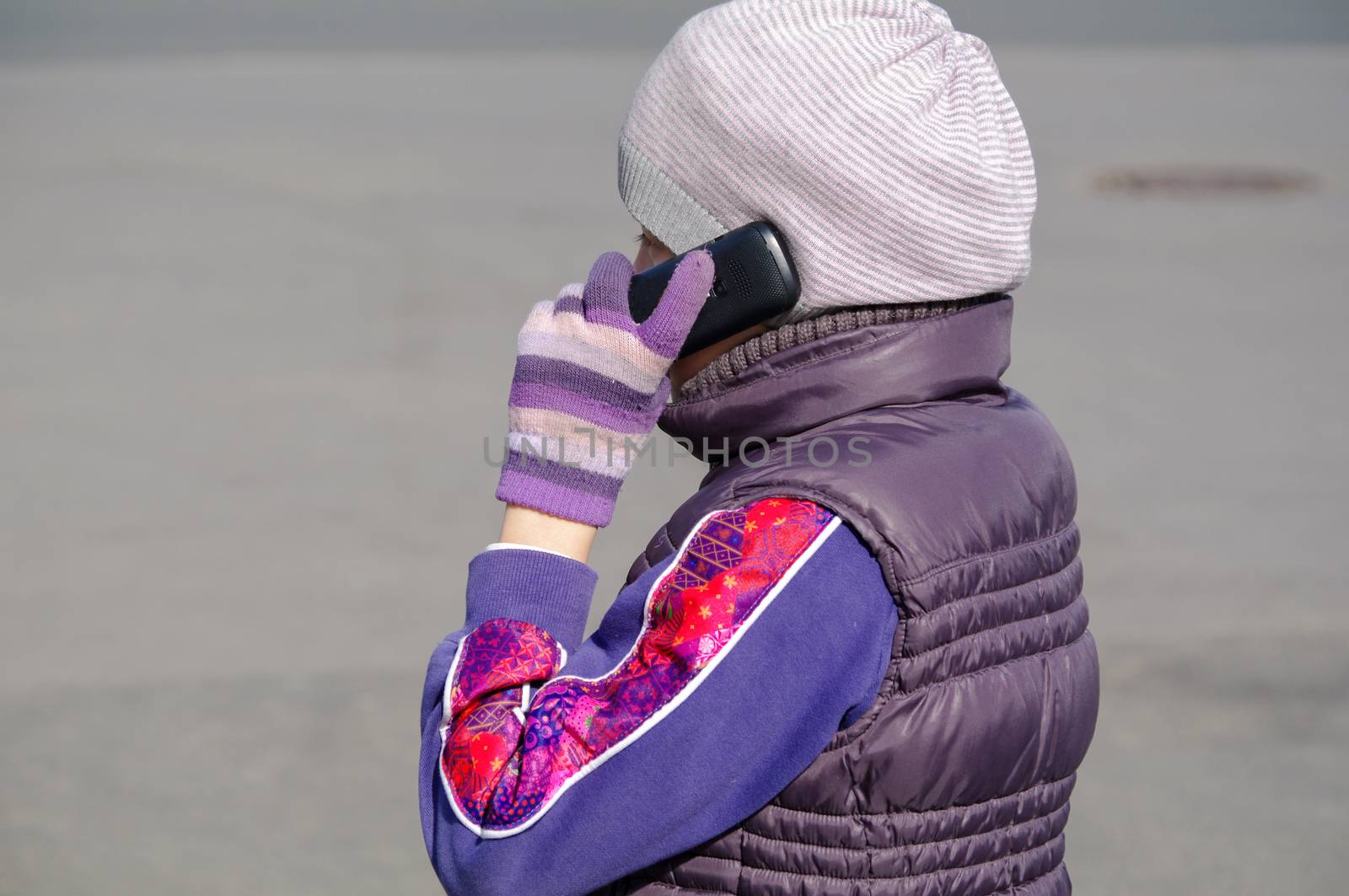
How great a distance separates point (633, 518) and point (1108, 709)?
1.97 m

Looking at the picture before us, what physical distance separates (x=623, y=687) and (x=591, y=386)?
0.33m

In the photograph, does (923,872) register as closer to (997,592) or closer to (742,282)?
(997,592)

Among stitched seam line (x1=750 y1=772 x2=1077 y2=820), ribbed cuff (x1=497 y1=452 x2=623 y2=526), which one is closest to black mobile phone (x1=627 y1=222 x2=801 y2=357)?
ribbed cuff (x1=497 y1=452 x2=623 y2=526)

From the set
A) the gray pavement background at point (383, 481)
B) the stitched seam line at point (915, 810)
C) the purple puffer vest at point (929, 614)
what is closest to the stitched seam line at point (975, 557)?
the purple puffer vest at point (929, 614)

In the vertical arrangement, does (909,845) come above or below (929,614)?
below

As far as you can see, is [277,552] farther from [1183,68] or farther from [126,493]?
[1183,68]

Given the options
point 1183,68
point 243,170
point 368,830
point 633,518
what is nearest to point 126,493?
point 633,518

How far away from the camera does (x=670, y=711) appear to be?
140cm

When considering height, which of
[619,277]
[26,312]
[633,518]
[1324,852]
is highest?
[619,277]

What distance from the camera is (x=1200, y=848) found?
3883 mm

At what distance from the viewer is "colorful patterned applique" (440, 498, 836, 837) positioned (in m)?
1.41

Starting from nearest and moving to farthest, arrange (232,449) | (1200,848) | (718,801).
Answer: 1. (718,801)
2. (1200,848)
3. (232,449)

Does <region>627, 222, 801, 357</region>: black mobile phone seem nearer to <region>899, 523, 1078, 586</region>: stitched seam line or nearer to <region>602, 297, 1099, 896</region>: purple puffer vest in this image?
<region>602, 297, 1099, 896</region>: purple puffer vest

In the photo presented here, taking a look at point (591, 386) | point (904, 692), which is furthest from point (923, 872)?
point (591, 386)
